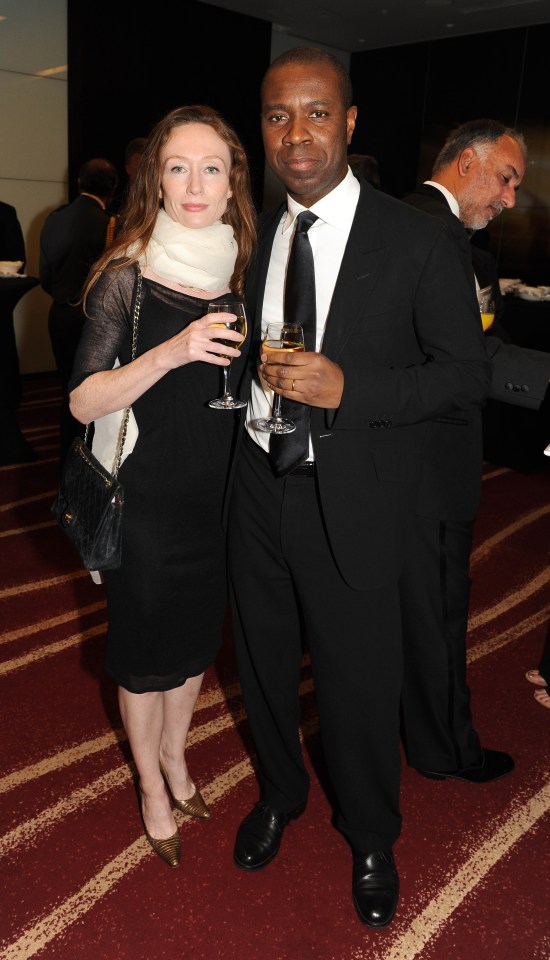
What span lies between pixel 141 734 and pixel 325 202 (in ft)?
4.20

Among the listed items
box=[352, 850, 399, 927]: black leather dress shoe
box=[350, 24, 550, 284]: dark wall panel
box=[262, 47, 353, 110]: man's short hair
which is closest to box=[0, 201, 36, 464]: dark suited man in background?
box=[262, 47, 353, 110]: man's short hair

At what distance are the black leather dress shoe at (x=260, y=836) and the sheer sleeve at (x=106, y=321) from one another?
1187mm

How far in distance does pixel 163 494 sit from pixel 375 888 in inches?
40.9

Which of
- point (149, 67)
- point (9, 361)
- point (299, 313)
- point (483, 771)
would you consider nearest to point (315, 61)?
point (299, 313)

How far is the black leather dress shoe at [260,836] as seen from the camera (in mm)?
1955

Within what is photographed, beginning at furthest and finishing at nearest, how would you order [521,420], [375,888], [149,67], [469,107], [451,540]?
[469,107] → [149,67] → [521,420] → [451,540] → [375,888]

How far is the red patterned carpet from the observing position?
5.79ft

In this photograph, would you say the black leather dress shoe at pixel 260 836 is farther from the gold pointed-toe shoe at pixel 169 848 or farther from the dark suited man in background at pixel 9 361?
the dark suited man in background at pixel 9 361

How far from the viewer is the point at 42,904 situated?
1820 millimetres

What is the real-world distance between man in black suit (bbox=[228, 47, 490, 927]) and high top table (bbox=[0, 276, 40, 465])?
122 inches

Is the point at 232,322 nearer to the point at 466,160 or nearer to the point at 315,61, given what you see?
the point at 315,61

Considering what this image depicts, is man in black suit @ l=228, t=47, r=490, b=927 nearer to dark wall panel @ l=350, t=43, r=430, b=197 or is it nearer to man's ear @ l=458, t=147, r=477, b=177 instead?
man's ear @ l=458, t=147, r=477, b=177

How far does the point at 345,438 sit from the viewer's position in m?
1.62

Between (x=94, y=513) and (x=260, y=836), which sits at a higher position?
(x=94, y=513)
